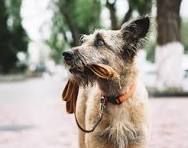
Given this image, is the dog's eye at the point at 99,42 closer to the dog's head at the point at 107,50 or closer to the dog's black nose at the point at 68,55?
the dog's head at the point at 107,50

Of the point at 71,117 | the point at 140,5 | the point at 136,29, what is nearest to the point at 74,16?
the point at 140,5

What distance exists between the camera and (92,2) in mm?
46406

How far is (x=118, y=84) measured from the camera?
7.59m

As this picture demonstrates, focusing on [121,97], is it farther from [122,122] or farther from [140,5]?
[140,5]

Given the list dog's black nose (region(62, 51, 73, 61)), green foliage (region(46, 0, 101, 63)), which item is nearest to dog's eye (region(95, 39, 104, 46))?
dog's black nose (region(62, 51, 73, 61))

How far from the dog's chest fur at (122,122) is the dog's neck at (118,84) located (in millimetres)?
Result: 127

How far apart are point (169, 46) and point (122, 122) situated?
71.7 feet

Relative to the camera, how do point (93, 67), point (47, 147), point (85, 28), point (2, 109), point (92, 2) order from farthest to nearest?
1. point (85, 28)
2. point (92, 2)
3. point (2, 109)
4. point (47, 147)
5. point (93, 67)

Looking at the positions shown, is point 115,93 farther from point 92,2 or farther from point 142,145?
point 92,2

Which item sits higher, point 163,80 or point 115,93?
point 115,93

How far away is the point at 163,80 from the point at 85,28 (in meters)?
28.2

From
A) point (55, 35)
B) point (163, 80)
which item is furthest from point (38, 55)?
point (163, 80)

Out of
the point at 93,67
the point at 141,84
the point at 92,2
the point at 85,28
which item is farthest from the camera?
the point at 85,28

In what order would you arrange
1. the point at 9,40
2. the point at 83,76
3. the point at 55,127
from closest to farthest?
the point at 83,76, the point at 55,127, the point at 9,40
